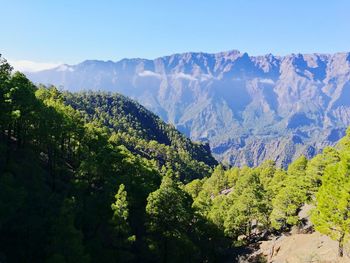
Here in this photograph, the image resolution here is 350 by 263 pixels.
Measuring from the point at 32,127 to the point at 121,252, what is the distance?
30.5 meters

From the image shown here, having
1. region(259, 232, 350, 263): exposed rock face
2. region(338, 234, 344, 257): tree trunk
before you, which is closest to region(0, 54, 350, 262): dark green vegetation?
region(338, 234, 344, 257): tree trunk

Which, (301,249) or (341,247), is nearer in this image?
(341,247)

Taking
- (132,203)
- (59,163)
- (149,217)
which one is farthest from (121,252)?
(59,163)

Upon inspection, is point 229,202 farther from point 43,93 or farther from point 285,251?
point 43,93

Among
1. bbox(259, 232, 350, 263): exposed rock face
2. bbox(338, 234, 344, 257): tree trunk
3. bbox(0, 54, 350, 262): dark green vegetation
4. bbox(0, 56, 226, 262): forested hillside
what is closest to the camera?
bbox(0, 56, 226, 262): forested hillside

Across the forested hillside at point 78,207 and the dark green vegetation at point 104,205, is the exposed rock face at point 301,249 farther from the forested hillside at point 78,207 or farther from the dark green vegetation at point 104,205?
the forested hillside at point 78,207

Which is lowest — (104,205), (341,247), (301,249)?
(301,249)

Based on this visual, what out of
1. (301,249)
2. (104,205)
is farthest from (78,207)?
(301,249)

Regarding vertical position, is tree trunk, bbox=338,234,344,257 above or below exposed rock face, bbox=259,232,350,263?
above

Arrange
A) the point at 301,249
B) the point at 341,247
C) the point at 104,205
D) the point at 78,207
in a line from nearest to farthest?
Result: the point at 341,247 → the point at 78,207 → the point at 104,205 → the point at 301,249

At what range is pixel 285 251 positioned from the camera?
61688mm

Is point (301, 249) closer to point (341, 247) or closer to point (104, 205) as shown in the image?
point (341, 247)

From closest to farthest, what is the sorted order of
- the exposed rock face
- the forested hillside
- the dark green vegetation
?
the forested hillside → the dark green vegetation → the exposed rock face

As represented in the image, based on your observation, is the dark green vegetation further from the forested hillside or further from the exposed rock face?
the exposed rock face
